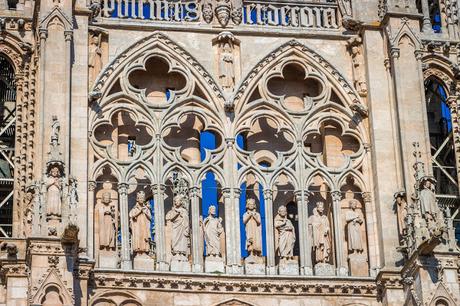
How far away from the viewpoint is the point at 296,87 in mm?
32719

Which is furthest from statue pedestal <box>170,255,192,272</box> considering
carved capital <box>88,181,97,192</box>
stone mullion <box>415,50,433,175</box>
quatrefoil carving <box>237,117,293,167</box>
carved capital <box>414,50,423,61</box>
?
carved capital <box>414,50,423,61</box>

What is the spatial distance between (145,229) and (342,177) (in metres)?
3.58

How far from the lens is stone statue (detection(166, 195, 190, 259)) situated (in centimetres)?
3034

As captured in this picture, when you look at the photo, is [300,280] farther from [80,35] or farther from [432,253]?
[80,35]

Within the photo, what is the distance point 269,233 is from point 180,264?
1652 millimetres

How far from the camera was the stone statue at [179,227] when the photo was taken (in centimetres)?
3034

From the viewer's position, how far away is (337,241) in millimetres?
30969

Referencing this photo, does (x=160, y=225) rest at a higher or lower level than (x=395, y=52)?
lower

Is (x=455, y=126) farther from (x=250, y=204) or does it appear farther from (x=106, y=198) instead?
(x=106, y=198)

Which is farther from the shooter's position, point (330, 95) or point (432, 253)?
point (330, 95)

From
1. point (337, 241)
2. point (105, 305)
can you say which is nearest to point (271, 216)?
point (337, 241)

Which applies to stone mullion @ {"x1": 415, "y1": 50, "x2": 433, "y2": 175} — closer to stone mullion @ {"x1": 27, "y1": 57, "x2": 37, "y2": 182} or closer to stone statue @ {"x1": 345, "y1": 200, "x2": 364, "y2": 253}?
stone statue @ {"x1": 345, "y1": 200, "x2": 364, "y2": 253}

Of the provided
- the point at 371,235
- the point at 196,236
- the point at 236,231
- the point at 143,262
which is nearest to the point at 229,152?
the point at 236,231

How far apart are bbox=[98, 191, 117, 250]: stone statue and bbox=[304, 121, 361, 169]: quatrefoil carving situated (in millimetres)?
3710
